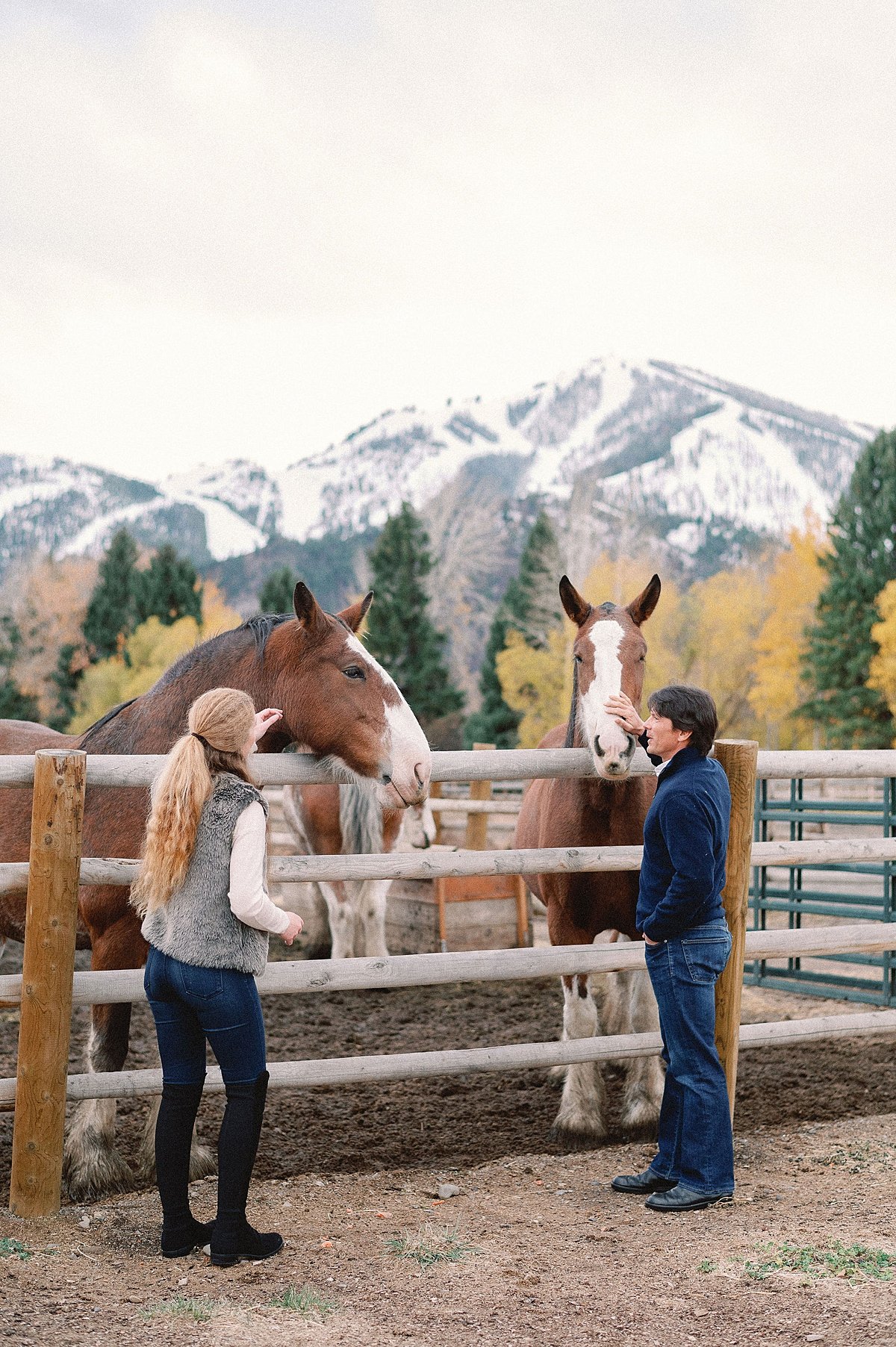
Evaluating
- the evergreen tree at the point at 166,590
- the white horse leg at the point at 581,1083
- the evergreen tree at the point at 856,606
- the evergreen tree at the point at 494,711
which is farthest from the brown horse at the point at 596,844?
the evergreen tree at the point at 166,590

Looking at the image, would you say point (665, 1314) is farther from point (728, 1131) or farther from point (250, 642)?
point (250, 642)

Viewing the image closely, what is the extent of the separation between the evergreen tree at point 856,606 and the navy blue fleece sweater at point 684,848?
36109mm

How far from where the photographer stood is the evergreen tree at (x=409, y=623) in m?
48.4

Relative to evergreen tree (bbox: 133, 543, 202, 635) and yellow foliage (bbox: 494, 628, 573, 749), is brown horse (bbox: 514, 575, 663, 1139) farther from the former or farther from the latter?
evergreen tree (bbox: 133, 543, 202, 635)

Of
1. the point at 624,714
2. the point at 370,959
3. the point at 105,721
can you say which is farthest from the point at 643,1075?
the point at 105,721

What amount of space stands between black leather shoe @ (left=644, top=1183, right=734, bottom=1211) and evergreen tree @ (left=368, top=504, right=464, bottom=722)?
4275 centimetres

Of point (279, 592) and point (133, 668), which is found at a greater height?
point (279, 592)

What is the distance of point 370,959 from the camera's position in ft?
15.2

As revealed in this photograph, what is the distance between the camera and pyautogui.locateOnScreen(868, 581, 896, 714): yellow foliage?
36719 millimetres

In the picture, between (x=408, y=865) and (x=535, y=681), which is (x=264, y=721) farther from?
(x=535, y=681)

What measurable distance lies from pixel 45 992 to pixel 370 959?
1265 mm

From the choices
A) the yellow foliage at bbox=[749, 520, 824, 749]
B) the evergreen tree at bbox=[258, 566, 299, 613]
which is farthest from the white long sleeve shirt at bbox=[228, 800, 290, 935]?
the evergreen tree at bbox=[258, 566, 299, 613]

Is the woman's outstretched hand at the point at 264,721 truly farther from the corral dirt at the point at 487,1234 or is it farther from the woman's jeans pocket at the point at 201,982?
the corral dirt at the point at 487,1234

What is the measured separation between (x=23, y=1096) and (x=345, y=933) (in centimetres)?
505
